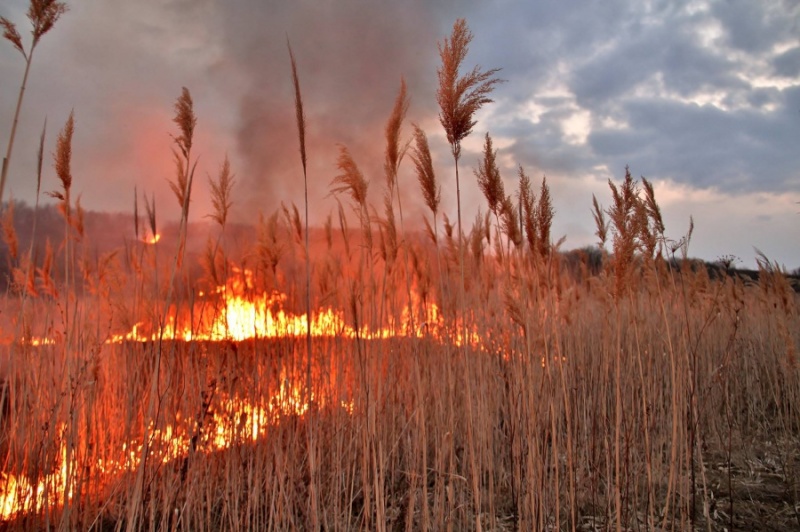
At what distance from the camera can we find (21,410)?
341cm

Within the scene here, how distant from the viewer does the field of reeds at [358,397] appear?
7.75 ft

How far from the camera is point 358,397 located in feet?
10.3

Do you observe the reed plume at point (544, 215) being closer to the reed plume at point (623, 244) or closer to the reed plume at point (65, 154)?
the reed plume at point (623, 244)

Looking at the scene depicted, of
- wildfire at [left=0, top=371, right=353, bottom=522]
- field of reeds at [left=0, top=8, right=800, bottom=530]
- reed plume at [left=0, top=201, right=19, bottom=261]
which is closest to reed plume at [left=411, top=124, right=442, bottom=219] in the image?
field of reeds at [left=0, top=8, right=800, bottom=530]

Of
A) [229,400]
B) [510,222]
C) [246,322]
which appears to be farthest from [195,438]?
[510,222]

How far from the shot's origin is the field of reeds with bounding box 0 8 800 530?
7.75ft

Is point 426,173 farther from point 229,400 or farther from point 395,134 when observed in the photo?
point 229,400

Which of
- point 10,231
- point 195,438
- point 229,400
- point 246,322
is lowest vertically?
point 195,438

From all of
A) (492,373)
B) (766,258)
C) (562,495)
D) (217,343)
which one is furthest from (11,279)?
(766,258)

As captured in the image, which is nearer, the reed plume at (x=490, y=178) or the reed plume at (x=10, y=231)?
the reed plume at (x=490, y=178)

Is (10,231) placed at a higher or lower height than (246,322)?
higher

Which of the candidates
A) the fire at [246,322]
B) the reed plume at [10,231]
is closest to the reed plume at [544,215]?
the fire at [246,322]

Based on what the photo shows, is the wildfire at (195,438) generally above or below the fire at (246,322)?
below

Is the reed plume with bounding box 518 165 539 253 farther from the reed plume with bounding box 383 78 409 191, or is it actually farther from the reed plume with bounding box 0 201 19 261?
the reed plume with bounding box 0 201 19 261
